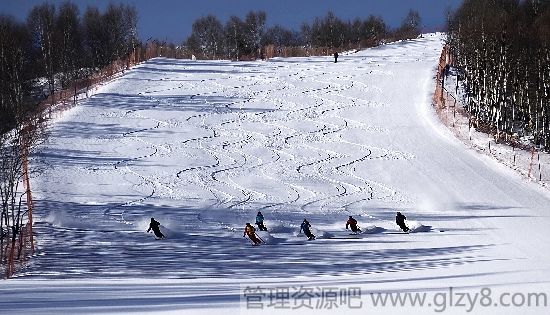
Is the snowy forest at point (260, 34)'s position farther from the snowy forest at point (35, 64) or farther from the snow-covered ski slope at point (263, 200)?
the snow-covered ski slope at point (263, 200)

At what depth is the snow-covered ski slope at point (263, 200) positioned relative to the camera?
600 inches

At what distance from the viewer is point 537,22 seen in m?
42.5

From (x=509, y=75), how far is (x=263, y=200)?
21.6 meters

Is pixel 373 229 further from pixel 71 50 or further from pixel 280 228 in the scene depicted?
pixel 71 50

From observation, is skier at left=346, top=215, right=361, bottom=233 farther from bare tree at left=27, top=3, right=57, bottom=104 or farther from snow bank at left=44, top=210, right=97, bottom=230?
bare tree at left=27, top=3, right=57, bottom=104

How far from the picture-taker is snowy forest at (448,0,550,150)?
124ft

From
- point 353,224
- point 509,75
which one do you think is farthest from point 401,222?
point 509,75

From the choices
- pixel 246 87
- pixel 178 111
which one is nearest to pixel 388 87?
pixel 246 87

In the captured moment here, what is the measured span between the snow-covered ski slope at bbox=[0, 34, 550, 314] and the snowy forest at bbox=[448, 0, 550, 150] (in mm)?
3506

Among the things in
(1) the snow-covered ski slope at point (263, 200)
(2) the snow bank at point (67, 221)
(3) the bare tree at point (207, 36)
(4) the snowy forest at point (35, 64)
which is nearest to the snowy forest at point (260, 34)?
(3) the bare tree at point (207, 36)

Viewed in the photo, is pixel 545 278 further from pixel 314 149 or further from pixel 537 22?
pixel 537 22

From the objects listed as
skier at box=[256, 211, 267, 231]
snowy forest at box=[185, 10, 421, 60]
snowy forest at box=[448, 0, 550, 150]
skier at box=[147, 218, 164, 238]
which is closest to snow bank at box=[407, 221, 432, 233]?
skier at box=[256, 211, 267, 231]

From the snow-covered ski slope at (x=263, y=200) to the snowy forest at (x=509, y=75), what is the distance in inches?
138

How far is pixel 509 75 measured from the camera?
4134 cm
